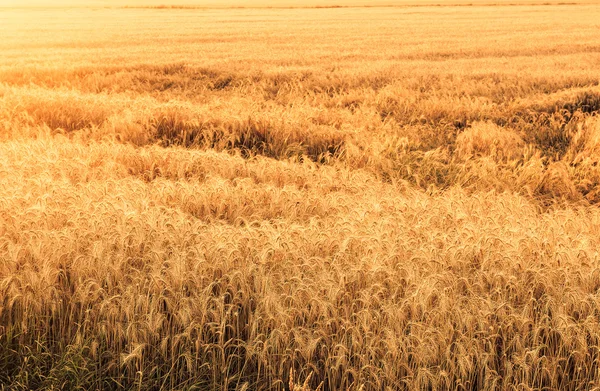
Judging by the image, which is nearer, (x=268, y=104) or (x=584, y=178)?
(x=584, y=178)

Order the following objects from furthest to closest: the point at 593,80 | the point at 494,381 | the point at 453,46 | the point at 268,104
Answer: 1. the point at 453,46
2. the point at 593,80
3. the point at 268,104
4. the point at 494,381

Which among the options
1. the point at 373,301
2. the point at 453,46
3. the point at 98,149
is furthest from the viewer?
the point at 453,46

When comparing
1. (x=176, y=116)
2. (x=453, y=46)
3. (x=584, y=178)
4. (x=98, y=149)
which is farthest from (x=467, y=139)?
(x=453, y=46)

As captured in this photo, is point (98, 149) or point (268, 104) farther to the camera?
point (268, 104)

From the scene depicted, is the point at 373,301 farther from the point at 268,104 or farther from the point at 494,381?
the point at 268,104

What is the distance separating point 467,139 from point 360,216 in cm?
417

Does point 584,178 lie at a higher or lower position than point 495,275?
lower

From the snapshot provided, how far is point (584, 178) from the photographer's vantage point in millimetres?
6684

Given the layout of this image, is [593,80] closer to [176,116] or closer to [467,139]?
[467,139]

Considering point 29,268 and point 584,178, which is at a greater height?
point 29,268

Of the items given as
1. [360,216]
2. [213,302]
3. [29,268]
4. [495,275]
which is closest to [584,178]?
[360,216]

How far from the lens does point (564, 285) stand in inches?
134

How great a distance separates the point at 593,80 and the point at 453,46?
991 cm

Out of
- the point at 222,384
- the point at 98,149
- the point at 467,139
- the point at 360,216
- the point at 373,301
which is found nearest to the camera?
the point at 222,384
